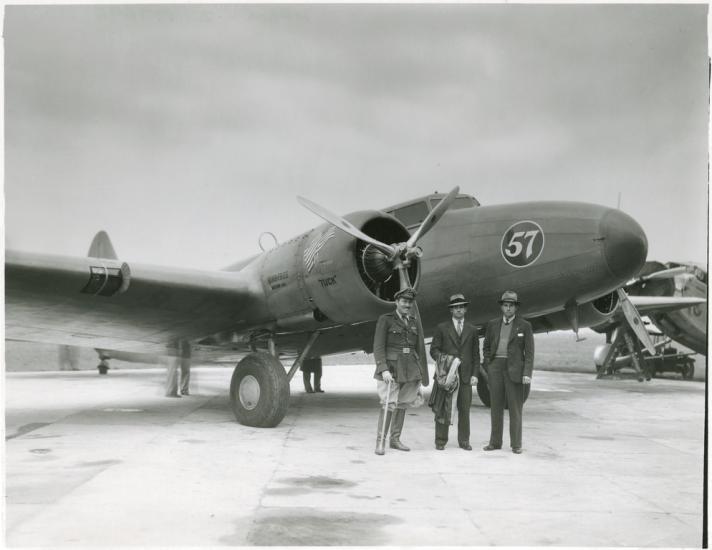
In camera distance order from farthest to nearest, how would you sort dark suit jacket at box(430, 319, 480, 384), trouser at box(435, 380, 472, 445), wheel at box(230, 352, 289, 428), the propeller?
wheel at box(230, 352, 289, 428) < the propeller < dark suit jacket at box(430, 319, 480, 384) < trouser at box(435, 380, 472, 445)

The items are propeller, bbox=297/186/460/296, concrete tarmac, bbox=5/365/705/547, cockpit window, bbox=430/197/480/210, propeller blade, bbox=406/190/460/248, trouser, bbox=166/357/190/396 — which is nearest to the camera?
concrete tarmac, bbox=5/365/705/547

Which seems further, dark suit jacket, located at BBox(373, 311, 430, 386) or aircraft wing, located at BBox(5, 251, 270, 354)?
aircraft wing, located at BBox(5, 251, 270, 354)

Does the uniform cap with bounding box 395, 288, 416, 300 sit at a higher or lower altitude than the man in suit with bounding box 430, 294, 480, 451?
higher

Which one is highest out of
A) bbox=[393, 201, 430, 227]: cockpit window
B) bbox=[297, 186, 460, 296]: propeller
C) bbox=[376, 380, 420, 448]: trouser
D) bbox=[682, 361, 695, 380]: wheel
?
bbox=[393, 201, 430, 227]: cockpit window

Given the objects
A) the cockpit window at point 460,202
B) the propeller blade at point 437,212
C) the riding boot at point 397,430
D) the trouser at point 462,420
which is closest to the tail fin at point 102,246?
the cockpit window at point 460,202

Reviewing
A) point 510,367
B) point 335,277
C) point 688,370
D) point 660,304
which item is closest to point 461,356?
point 510,367

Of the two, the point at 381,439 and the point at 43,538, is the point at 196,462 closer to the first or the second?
the point at 381,439

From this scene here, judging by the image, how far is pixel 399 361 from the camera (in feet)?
22.2

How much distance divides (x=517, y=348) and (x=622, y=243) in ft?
6.29

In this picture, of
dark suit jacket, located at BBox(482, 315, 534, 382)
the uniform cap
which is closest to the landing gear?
dark suit jacket, located at BBox(482, 315, 534, 382)

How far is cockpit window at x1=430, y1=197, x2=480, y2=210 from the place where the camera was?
913cm

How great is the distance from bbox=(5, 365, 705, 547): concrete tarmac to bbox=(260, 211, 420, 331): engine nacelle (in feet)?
4.87

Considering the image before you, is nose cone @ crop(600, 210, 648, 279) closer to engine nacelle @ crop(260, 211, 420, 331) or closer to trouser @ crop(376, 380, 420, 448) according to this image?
engine nacelle @ crop(260, 211, 420, 331)

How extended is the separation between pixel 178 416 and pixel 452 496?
19.2 ft
